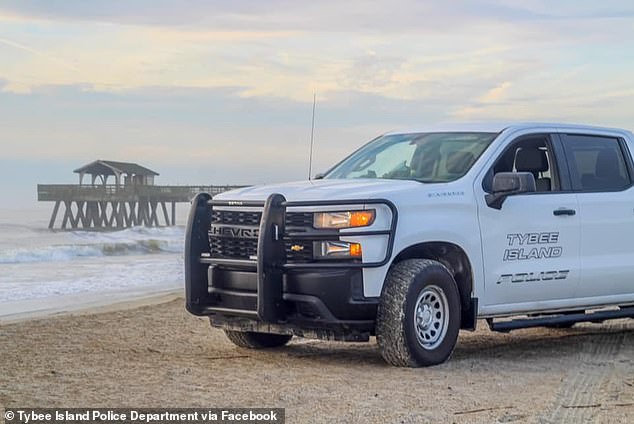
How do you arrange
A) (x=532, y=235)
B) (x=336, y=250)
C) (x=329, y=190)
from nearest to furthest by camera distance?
(x=336, y=250)
(x=329, y=190)
(x=532, y=235)

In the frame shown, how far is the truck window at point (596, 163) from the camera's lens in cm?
946

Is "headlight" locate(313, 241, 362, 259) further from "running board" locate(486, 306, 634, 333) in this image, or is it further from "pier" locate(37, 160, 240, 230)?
"pier" locate(37, 160, 240, 230)

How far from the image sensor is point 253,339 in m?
9.32

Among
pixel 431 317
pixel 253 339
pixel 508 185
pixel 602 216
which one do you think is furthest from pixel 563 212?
pixel 253 339

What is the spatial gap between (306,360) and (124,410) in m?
2.69

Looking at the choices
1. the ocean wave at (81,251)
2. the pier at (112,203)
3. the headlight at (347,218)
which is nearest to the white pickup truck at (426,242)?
the headlight at (347,218)

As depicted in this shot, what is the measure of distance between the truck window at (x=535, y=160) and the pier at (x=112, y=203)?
2005 inches

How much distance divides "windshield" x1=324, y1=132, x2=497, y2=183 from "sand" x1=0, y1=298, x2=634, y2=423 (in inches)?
58.3

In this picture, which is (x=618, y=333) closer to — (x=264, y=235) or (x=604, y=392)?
(x=604, y=392)

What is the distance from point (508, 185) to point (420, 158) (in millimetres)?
902

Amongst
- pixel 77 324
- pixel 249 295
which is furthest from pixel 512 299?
pixel 77 324

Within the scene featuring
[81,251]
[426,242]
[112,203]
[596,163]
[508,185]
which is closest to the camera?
[426,242]

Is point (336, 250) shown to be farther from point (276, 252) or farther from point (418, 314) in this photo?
point (418, 314)

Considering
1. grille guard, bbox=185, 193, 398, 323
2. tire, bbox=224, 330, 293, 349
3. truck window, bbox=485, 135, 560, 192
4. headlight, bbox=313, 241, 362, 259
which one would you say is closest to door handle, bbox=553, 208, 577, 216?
truck window, bbox=485, 135, 560, 192
